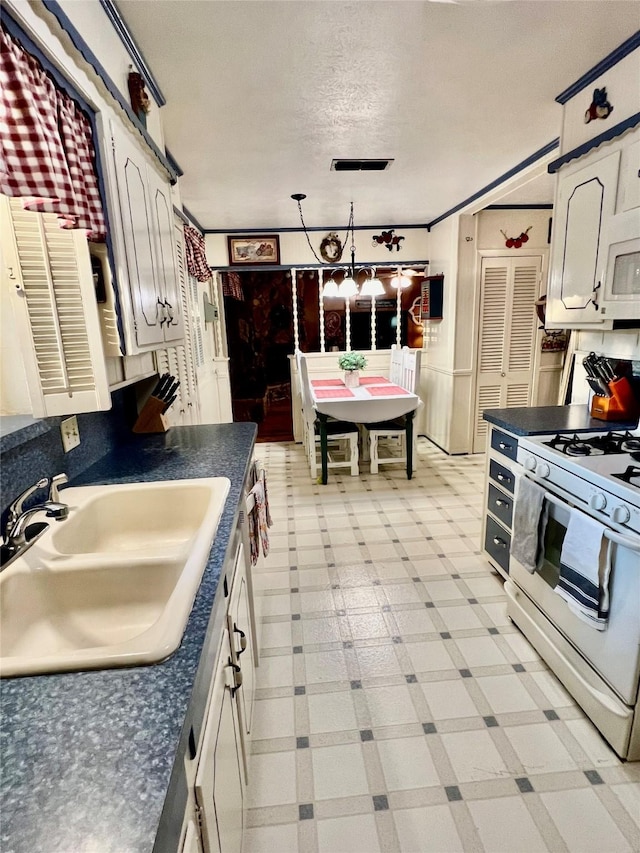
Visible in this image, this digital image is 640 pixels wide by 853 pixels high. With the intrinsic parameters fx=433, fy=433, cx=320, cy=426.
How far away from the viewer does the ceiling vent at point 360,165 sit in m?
2.94

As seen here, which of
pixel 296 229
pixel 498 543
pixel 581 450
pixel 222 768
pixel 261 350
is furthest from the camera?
pixel 261 350

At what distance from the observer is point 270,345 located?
8.00 metres

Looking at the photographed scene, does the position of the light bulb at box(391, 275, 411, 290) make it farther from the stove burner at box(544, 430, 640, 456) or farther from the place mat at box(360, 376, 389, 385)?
the stove burner at box(544, 430, 640, 456)

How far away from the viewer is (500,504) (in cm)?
241

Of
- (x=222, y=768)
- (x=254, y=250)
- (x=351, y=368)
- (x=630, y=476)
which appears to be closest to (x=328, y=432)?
(x=351, y=368)

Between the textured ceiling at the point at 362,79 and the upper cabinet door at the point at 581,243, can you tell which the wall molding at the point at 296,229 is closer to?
the textured ceiling at the point at 362,79

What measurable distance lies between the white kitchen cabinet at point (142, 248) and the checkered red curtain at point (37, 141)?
201 mm

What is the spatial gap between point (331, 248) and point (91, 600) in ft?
15.4

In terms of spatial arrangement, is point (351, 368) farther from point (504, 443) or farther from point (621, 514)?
point (621, 514)

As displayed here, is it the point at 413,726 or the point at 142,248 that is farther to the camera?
the point at 413,726

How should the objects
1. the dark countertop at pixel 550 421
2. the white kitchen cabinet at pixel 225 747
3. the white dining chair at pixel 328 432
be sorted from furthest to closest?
1. the white dining chair at pixel 328 432
2. the dark countertop at pixel 550 421
3. the white kitchen cabinet at pixel 225 747

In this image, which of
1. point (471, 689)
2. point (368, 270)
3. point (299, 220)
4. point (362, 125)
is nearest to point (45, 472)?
point (471, 689)

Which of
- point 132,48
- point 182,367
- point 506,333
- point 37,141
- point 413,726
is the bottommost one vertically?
point 413,726

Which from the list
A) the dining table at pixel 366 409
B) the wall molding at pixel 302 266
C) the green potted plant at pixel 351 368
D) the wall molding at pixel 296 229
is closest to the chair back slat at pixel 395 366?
the green potted plant at pixel 351 368
